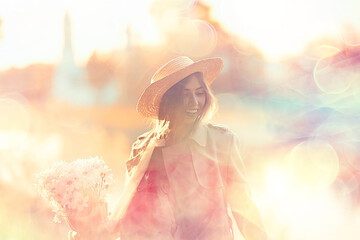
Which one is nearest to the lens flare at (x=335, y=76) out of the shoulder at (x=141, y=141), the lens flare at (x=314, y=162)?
the lens flare at (x=314, y=162)

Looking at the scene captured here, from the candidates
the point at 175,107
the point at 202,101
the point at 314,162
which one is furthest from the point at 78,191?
the point at 314,162

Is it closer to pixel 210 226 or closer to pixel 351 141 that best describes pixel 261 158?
pixel 351 141

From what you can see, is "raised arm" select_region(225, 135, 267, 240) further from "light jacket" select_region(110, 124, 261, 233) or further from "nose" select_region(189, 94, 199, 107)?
"nose" select_region(189, 94, 199, 107)

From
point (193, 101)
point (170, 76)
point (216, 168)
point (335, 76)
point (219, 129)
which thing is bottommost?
point (216, 168)

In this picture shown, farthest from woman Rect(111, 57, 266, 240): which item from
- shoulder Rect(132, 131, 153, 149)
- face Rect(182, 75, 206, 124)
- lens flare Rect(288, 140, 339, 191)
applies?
lens flare Rect(288, 140, 339, 191)

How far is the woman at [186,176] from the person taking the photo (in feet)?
7.09

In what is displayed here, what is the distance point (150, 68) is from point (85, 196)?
6128 mm

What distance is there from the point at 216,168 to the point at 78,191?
2.30ft

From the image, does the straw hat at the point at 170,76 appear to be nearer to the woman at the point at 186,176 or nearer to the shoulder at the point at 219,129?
the woman at the point at 186,176

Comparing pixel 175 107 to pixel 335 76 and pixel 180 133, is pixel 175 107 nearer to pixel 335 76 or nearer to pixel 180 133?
pixel 180 133

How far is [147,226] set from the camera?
227cm

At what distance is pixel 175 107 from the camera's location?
227cm

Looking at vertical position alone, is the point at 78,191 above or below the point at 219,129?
below

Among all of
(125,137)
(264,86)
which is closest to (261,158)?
(264,86)
